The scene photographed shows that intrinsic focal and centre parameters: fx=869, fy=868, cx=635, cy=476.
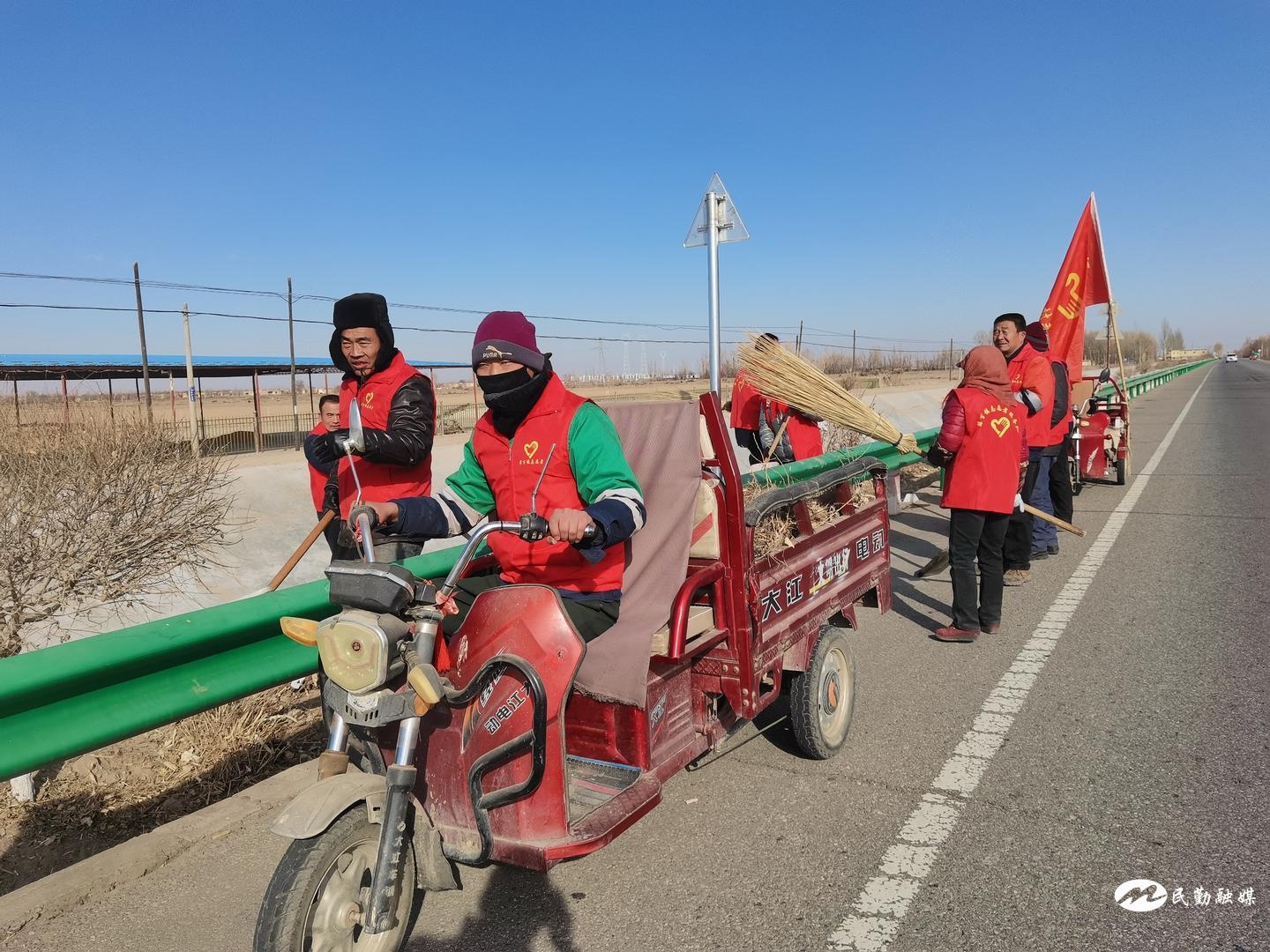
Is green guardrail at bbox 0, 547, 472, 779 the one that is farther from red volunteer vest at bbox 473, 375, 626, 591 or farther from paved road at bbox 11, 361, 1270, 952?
red volunteer vest at bbox 473, 375, 626, 591

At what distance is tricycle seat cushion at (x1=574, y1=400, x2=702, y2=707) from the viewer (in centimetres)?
286

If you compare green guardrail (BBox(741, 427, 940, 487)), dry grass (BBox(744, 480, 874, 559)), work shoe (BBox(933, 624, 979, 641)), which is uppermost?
green guardrail (BBox(741, 427, 940, 487))

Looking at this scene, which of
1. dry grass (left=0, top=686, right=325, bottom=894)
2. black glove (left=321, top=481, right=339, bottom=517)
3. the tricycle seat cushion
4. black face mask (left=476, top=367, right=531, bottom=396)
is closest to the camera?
the tricycle seat cushion

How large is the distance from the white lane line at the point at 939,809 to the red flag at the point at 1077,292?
19.1 ft

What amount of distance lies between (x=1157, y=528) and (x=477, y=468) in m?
8.22

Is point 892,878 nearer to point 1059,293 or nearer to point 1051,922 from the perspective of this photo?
point 1051,922

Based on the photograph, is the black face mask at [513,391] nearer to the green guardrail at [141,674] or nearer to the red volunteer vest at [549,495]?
the red volunteer vest at [549,495]

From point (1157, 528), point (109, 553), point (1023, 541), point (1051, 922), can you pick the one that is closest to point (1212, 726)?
point (1051, 922)

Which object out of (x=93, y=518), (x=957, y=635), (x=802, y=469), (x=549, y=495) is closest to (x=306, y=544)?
(x=549, y=495)

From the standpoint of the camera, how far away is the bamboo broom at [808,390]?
20.6 ft

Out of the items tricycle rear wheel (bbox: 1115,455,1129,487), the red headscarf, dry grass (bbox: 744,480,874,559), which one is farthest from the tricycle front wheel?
tricycle rear wheel (bbox: 1115,455,1129,487)

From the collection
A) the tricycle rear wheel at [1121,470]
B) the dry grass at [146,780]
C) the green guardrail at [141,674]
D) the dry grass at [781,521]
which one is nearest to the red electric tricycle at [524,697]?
the dry grass at [781,521]

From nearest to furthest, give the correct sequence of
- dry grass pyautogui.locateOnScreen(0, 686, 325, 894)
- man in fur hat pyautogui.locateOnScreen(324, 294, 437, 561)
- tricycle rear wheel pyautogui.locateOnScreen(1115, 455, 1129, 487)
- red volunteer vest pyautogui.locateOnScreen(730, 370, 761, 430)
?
dry grass pyautogui.locateOnScreen(0, 686, 325, 894)
man in fur hat pyautogui.locateOnScreen(324, 294, 437, 561)
red volunteer vest pyautogui.locateOnScreen(730, 370, 761, 430)
tricycle rear wheel pyautogui.locateOnScreen(1115, 455, 1129, 487)

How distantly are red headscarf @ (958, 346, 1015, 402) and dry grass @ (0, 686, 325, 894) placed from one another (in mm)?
4627
